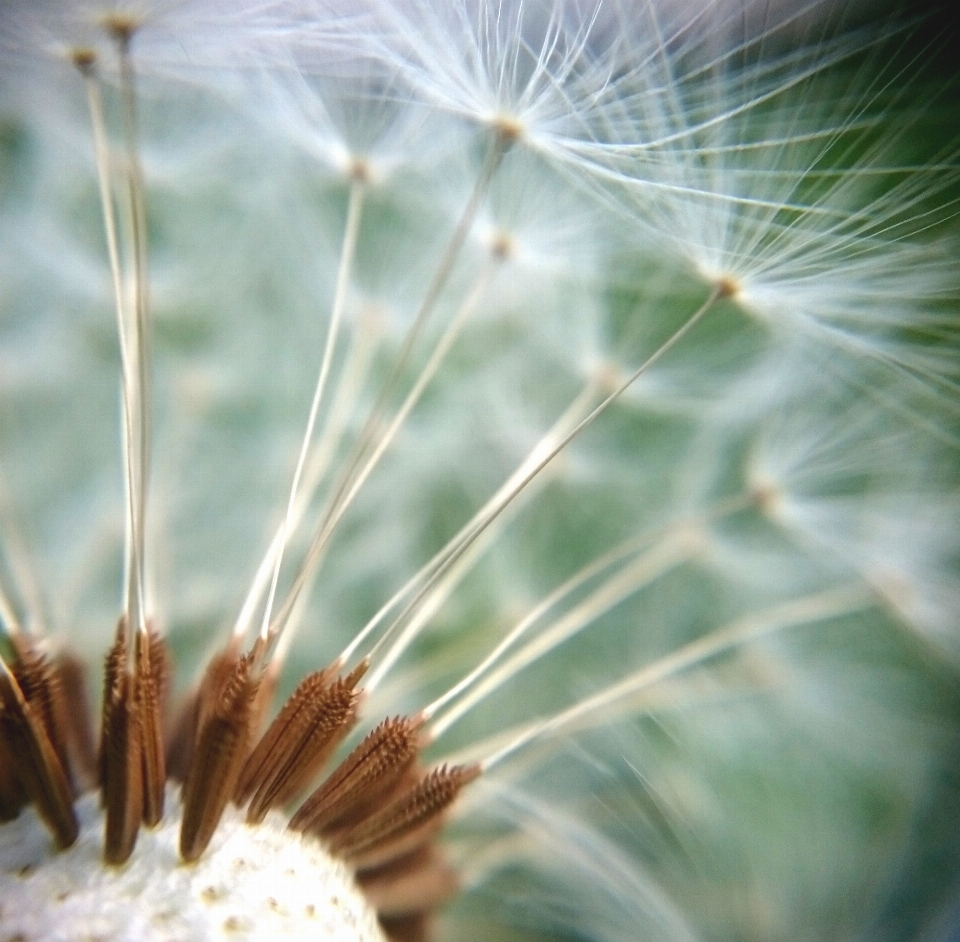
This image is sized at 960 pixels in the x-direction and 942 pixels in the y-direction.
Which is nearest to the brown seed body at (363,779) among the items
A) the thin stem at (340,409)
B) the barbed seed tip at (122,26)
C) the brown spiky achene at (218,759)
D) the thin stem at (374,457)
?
the brown spiky achene at (218,759)

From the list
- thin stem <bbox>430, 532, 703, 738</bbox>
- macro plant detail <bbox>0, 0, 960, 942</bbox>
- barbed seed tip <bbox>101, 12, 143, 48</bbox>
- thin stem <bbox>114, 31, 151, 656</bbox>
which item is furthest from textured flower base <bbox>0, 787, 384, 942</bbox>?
barbed seed tip <bbox>101, 12, 143, 48</bbox>

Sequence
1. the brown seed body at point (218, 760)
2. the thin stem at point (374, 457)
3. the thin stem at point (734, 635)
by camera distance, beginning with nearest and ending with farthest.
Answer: the brown seed body at point (218, 760)
the thin stem at point (374, 457)
the thin stem at point (734, 635)

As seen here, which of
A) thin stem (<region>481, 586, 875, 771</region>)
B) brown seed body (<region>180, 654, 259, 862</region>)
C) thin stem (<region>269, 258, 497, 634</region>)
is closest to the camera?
brown seed body (<region>180, 654, 259, 862</region>)

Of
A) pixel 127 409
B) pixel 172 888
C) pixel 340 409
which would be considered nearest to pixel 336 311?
pixel 340 409

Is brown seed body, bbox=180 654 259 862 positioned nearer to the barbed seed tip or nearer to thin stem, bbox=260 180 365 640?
thin stem, bbox=260 180 365 640

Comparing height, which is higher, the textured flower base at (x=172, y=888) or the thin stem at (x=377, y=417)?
the thin stem at (x=377, y=417)

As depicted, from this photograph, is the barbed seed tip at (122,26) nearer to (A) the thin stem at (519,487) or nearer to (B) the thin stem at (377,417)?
(B) the thin stem at (377,417)

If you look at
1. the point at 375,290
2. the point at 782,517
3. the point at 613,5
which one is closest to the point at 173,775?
the point at 375,290

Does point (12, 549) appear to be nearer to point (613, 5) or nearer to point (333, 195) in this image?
point (333, 195)
